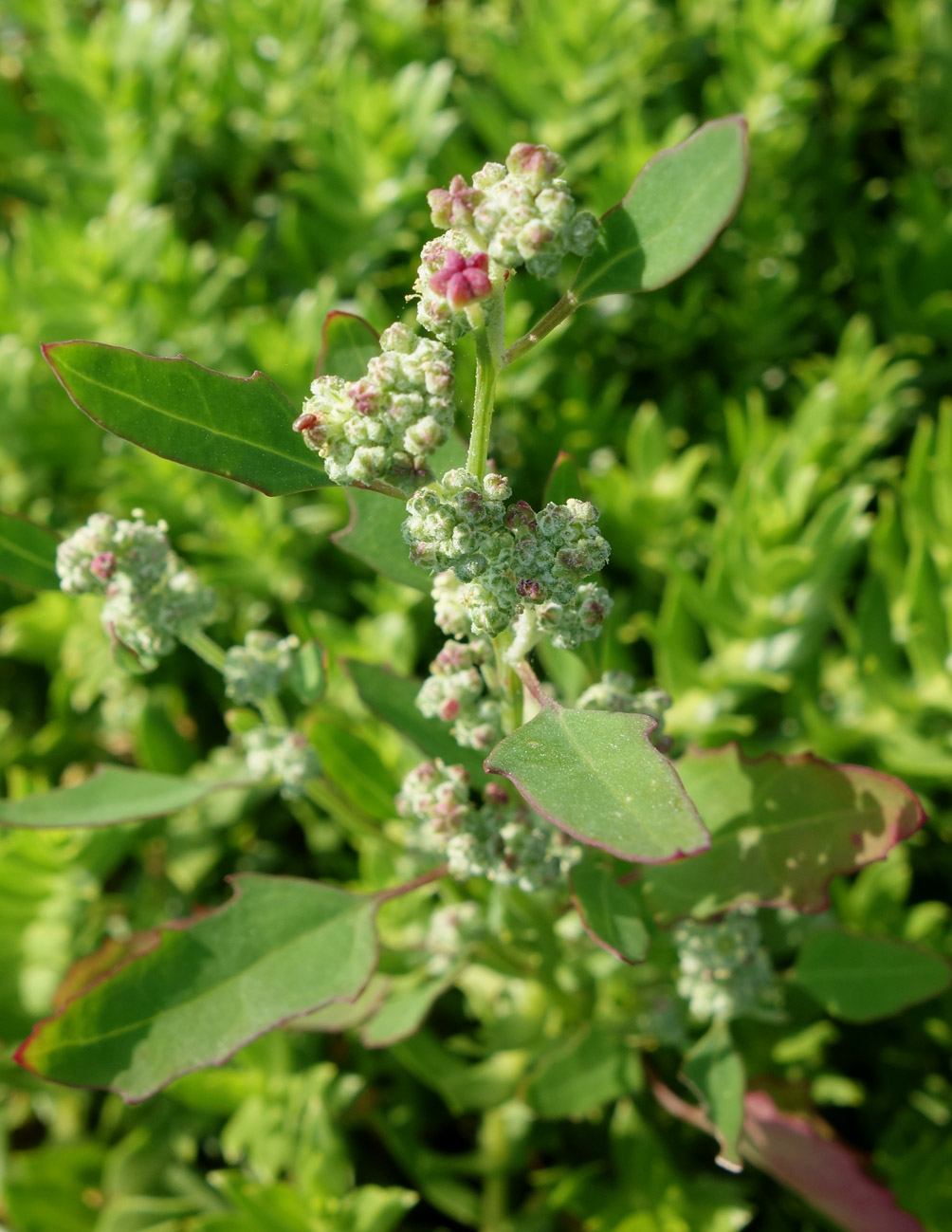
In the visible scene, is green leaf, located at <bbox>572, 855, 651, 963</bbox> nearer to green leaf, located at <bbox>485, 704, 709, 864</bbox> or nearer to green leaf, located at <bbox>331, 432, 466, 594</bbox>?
green leaf, located at <bbox>485, 704, 709, 864</bbox>

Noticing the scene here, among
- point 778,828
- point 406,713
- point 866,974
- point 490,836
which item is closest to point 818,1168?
point 866,974

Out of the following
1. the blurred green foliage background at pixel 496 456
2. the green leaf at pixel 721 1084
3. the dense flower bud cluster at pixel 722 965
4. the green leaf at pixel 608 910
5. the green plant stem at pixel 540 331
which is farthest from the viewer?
the blurred green foliage background at pixel 496 456

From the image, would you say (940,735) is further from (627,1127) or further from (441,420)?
(441,420)

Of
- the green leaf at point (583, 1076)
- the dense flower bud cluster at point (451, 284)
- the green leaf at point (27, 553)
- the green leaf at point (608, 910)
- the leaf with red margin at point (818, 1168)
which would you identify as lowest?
the leaf with red margin at point (818, 1168)

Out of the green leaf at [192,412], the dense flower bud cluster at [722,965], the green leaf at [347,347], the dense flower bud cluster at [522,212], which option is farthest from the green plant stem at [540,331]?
the dense flower bud cluster at [722,965]

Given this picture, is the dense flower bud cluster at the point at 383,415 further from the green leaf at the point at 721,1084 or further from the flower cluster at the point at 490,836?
the green leaf at the point at 721,1084

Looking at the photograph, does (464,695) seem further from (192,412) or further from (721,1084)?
(721,1084)

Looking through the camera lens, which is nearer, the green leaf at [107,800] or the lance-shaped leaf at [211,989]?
the lance-shaped leaf at [211,989]
